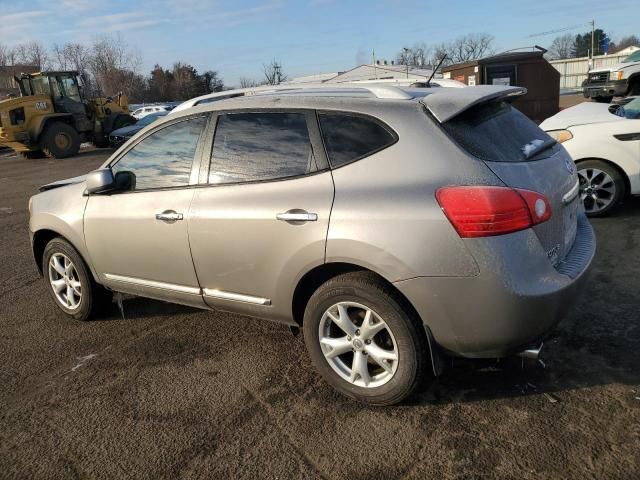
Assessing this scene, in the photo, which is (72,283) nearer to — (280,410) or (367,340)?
(280,410)

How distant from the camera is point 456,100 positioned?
2.84 metres

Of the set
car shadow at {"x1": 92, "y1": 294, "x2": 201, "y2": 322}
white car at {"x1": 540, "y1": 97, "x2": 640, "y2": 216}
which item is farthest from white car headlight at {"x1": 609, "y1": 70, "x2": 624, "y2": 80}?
car shadow at {"x1": 92, "y1": 294, "x2": 201, "y2": 322}

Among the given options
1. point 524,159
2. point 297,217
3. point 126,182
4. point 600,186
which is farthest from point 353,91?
point 600,186

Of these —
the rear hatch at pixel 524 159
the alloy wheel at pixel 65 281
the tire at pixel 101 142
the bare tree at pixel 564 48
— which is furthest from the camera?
the bare tree at pixel 564 48

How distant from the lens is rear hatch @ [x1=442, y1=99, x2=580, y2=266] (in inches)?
106

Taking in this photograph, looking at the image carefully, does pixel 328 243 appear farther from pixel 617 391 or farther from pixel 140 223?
pixel 617 391

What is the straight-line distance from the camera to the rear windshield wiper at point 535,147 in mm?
2973

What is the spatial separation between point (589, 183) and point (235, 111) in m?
4.52

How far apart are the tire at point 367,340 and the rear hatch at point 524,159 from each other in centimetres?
80

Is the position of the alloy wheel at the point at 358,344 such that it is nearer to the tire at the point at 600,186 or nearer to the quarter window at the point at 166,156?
the quarter window at the point at 166,156

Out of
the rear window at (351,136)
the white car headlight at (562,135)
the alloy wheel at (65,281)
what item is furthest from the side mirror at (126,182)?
the white car headlight at (562,135)

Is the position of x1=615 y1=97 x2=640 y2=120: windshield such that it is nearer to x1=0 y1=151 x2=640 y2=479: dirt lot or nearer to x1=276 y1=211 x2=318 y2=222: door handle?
x1=0 y1=151 x2=640 y2=479: dirt lot

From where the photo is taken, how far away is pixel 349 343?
2.96m

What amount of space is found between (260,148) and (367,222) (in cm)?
94
